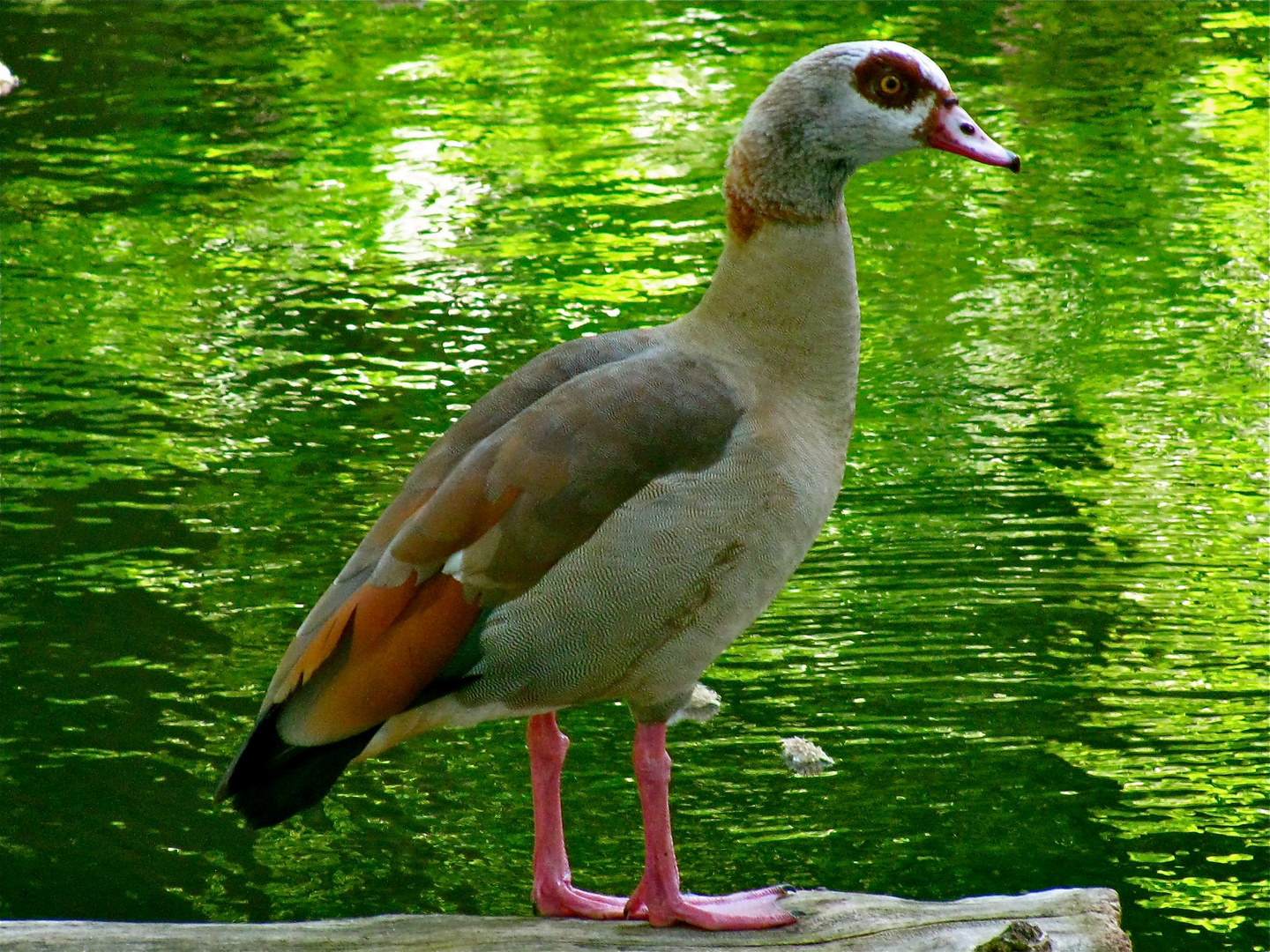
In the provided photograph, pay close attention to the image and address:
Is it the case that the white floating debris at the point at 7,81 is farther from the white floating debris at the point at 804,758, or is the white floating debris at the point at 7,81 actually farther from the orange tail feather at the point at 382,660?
the orange tail feather at the point at 382,660

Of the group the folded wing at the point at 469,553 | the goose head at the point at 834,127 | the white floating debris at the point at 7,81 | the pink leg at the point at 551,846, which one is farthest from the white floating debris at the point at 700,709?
the white floating debris at the point at 7,81

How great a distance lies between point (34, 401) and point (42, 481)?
917mm

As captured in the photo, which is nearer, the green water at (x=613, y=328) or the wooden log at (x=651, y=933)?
the wooden log at (x=651, y=933)

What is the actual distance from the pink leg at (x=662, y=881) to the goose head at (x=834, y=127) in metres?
1.17

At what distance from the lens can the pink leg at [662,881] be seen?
3621 mm

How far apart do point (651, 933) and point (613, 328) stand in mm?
4846

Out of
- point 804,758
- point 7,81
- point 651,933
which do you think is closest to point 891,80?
point 651,933

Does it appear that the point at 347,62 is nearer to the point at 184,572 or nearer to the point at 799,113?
the point at 184,572

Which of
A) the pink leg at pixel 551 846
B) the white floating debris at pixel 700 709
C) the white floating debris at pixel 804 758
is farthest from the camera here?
the white floating debris at pixel 700 709

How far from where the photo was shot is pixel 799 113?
3.52 m

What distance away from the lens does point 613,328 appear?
8172 mm

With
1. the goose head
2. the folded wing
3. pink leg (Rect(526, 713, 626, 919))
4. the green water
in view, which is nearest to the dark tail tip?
the folded wing

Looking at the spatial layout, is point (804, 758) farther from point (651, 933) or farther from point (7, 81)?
point (7, 81)

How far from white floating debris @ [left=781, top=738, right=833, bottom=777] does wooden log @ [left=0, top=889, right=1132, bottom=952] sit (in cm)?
138
